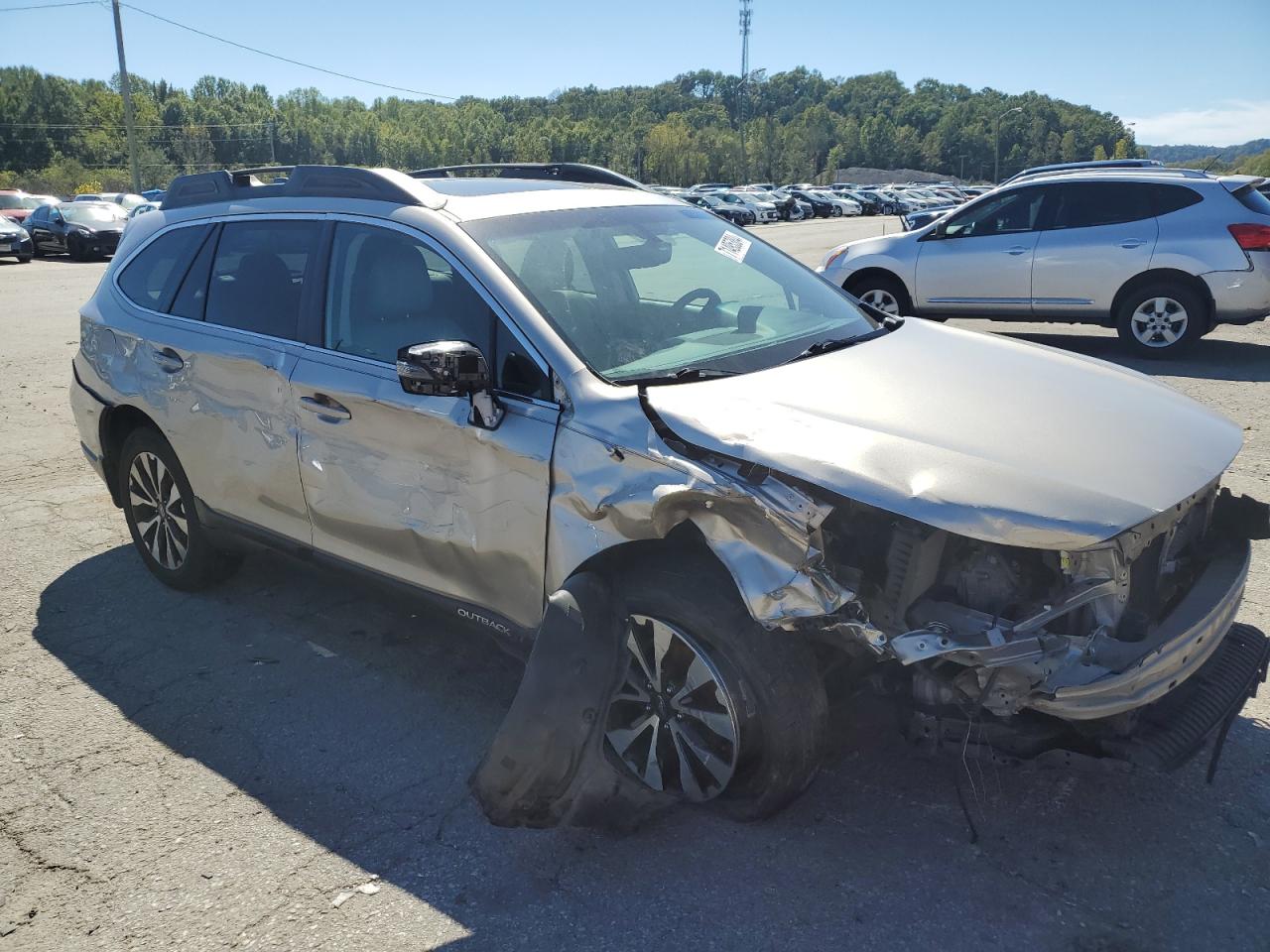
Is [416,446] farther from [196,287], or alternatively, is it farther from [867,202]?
[867,202]

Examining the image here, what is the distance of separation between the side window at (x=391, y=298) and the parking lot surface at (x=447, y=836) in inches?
37.9

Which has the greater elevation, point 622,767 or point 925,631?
point 925,631

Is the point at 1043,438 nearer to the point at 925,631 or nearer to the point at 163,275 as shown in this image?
the point at 925,631

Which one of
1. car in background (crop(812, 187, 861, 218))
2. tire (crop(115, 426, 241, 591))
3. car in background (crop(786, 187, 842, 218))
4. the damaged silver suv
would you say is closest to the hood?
the damaged silver suv

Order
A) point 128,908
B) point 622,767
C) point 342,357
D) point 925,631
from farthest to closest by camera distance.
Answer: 1. point 342,357
2. point 622,767
3. point 128,908
4. point 925,631

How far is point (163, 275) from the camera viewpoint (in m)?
4.71

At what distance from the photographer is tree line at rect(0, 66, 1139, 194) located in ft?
379

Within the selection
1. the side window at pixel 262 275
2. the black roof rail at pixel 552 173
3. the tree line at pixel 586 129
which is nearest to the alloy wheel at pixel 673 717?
the side window at pixel 262 275

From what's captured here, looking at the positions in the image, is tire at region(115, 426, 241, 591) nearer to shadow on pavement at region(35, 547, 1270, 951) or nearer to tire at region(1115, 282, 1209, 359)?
shadow on pavement at region(35, 547, 1270, 951)

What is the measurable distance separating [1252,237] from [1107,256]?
118 cm

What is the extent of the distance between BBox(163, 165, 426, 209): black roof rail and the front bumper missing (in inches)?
105

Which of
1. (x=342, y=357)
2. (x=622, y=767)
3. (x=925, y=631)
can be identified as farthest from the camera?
(x=342, y=357)

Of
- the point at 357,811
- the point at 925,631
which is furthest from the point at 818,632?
the point at 357,811

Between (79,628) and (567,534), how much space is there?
2754mm
